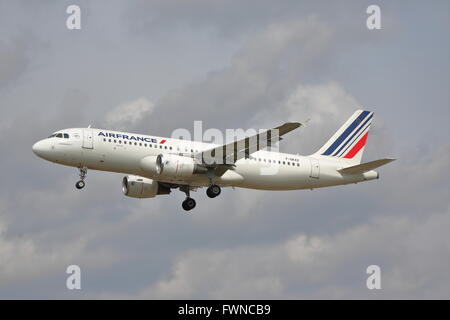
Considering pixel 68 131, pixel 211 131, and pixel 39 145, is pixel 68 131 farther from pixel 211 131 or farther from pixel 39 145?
pixel 211 131

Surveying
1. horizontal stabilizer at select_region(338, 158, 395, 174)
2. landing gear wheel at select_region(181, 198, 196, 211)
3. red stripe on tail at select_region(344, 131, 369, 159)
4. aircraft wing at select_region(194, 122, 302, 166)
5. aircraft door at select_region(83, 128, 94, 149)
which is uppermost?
red stripe on tail at select_region(344, 131, 369, 159)

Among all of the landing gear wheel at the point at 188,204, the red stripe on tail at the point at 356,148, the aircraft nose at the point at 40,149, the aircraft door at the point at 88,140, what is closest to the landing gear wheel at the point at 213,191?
the landing gear wheel at the point at 188,204

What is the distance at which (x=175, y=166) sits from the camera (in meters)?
79.1

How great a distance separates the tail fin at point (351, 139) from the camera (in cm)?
8888

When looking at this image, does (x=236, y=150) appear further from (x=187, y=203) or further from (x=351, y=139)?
(x=351, y=139)

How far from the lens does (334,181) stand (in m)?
85.7

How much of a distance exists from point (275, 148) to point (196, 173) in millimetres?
8579

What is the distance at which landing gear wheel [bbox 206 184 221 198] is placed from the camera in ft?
269

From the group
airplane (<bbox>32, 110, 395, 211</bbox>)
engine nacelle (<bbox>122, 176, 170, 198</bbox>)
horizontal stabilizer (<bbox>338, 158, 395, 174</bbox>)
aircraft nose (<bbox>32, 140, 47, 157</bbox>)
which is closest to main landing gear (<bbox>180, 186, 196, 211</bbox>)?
airplane (<bbox>32, 110, 395, 211</bbox>)

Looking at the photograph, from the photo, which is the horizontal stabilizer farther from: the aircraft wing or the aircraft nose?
the aircraft nose

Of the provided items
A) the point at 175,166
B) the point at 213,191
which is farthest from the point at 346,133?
the point at 175,166

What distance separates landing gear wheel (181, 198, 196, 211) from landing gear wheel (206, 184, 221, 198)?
12.7ft

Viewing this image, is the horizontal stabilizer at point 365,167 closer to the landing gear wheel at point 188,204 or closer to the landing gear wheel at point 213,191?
the landing gear wheel at point 213,191

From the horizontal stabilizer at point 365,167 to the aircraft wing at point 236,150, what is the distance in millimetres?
9090
